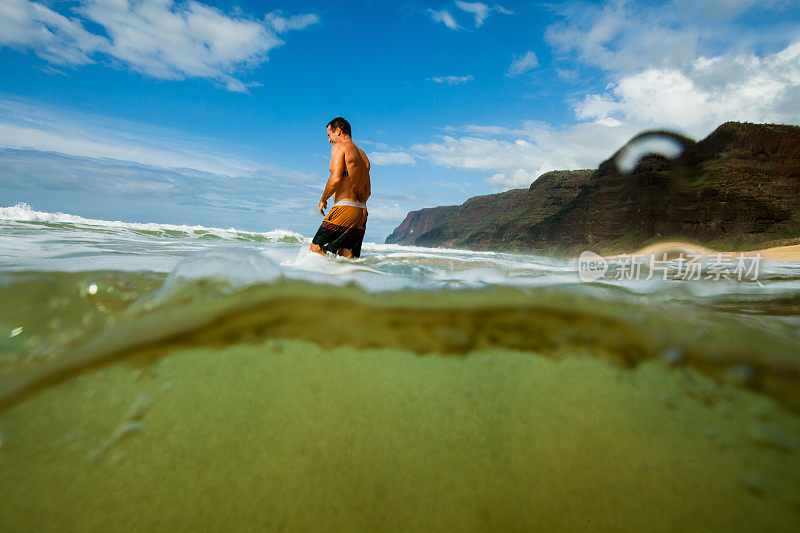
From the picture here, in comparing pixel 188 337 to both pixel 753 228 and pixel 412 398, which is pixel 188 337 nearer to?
pixel 412 398

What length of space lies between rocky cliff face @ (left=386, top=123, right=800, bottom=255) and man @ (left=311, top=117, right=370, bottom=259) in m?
3.83

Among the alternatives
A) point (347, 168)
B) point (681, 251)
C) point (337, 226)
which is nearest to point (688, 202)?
point (681, 251)

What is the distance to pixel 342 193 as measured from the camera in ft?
17.5

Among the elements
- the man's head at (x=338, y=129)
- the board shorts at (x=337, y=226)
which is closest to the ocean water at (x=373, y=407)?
the board shorts at (x=337, y=226)

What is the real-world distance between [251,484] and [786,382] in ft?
9.68

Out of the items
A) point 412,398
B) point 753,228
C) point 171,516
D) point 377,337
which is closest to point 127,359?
point 171,516

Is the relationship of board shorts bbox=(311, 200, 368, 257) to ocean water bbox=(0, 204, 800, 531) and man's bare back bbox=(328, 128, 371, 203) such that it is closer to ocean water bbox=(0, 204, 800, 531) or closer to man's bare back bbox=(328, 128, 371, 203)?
man's bare back bbox=(328, 128, 371, 203)

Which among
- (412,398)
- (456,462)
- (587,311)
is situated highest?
(587,311)

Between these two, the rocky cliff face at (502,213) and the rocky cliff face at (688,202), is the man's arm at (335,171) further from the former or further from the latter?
the rocky cliff face at (502,213)

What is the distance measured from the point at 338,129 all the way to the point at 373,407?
4.53 metres

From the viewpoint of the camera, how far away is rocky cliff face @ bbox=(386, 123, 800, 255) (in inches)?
296

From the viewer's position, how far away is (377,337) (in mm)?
2256

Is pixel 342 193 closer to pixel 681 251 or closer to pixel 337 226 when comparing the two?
pixel 337 226

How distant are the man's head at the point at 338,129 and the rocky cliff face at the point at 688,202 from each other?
399 centimetres
